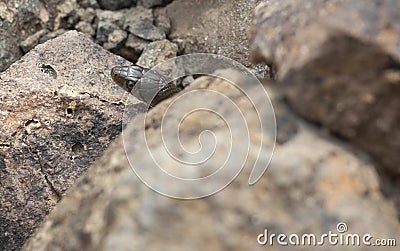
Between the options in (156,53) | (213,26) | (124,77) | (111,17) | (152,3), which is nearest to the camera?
(124,77)

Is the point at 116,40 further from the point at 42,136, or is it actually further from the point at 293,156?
the point at 293,156

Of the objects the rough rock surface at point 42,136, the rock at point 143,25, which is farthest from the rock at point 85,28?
the rough rock surface at point 42,136

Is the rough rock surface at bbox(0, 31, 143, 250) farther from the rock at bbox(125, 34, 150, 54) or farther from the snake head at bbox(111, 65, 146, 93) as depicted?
the rock at bbox(125, 34, 150, 54)

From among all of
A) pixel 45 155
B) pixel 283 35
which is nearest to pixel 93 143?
pixel 45 155

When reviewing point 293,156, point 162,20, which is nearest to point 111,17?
point 162,20

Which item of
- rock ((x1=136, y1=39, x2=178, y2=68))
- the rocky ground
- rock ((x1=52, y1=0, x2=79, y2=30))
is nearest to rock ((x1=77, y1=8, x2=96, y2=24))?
rock ((x1=52, y1=0, x2=79, y2=30))

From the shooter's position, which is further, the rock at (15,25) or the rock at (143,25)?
the rock at (143,25)

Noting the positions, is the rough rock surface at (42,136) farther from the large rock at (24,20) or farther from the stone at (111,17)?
the stone at (111,17)
